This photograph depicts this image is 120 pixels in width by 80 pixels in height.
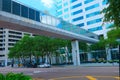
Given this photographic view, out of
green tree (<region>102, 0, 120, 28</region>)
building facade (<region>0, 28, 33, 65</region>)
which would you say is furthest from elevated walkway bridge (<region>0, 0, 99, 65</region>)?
building facade (<region>0, 28, 33, 65</region>)

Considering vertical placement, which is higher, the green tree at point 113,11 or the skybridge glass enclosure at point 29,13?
the skybridge glass enclosure at point 29,13

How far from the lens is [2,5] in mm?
25125

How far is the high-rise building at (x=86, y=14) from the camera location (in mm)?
81037

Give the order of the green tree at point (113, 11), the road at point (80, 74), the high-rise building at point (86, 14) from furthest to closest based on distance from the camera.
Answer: the high-rise building at point (86, 14)
the road at point (80, 74)
the green tree at point (113, 11)

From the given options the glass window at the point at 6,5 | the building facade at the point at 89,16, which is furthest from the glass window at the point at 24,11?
the building facade at the point at 89,16

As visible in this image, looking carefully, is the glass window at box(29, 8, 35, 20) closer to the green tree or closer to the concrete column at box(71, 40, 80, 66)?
the concrete column at box(71, 40, 80, 66)

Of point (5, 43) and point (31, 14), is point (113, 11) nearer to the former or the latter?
point (31, 14)

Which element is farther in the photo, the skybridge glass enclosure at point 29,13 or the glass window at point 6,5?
the skybridge glass enclosure at point 29,13

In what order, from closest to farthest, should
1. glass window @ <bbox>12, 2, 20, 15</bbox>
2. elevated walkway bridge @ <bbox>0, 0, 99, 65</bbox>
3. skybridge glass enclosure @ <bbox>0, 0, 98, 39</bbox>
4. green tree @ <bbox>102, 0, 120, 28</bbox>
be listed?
green tree @ <bbox>102, 0, 120, 28</bbox>, elevated walkway bridge @ <bbox>0, 0, 99, 65</bbox>, skybridge glass enclosure @ <bbox>0, 0, 98, 39</bbox>, glass window @ <bbox>12, 2, 20, 15</bbox>

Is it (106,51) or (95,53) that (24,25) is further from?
(95,53)

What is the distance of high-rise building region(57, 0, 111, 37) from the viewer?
81.0m

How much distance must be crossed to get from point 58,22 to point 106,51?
35605mm

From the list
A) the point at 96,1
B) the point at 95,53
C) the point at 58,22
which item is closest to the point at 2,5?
the point at 58,22

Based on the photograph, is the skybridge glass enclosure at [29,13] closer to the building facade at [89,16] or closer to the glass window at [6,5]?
the glass window at [6,5]
